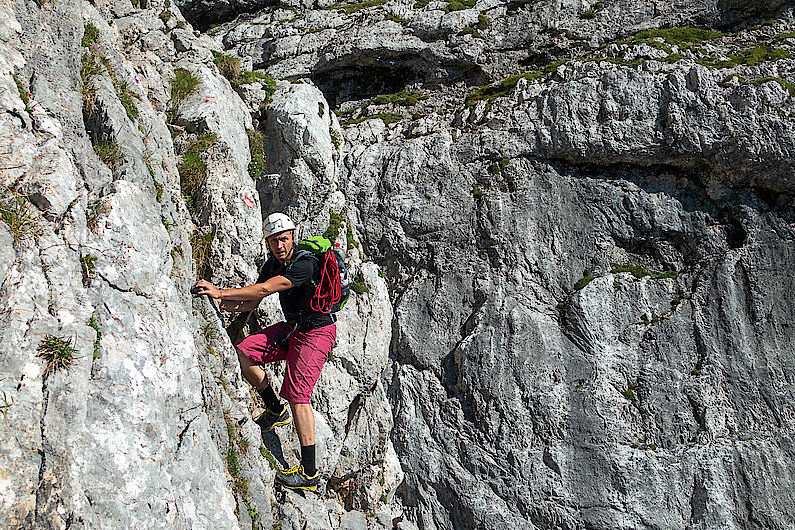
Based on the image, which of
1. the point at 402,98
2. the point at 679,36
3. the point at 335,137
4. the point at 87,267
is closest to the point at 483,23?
the point at 402,98

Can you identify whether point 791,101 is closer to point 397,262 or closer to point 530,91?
point 530,91

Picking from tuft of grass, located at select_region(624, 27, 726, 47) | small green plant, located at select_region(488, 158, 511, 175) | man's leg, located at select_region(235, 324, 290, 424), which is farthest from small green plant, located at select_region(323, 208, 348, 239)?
tuft of grass, located at select_region(624, 27, 726, 47)

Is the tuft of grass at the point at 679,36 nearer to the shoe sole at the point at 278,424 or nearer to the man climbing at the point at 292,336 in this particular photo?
the man climbing at the point at 292,336

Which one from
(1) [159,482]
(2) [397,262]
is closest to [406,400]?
(2) [397,262]

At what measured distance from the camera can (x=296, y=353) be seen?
352 inches

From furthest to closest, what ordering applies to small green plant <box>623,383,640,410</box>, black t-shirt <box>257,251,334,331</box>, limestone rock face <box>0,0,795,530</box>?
small green plant <box>623,383,640,410</box> → black t-shirt <box>257,251,334,331</box> → limestone rock face <box>0,0,795,530</box>

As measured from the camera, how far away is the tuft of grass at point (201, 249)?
10.2 m

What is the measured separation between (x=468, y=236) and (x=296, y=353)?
7.45 meters

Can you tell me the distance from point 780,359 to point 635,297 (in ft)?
11.2

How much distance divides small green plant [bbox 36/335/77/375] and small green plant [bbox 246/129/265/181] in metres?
8.78

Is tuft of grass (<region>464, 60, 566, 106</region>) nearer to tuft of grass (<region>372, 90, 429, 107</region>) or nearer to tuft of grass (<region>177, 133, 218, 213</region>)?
tuft of grass (<region>372, 90, 429, 107</region>)

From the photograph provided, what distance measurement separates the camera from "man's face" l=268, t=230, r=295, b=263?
8609mm

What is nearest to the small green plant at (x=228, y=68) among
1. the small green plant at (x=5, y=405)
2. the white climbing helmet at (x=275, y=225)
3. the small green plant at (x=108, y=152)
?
the small green plant at (x=108, y=152)

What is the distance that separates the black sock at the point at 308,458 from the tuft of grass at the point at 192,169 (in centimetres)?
505
